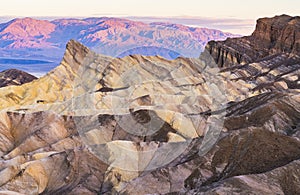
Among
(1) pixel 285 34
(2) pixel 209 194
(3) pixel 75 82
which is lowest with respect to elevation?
(3) pixel 75 82

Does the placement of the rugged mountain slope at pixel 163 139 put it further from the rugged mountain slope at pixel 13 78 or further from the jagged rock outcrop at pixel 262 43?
the rugged mountain slope at pixel 13 78

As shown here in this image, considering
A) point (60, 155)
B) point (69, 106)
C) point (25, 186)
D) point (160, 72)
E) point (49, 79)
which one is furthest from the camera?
point (160, 72)

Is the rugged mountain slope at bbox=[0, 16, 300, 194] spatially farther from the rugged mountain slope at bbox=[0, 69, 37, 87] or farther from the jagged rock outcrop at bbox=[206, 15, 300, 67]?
the rugged mountain slope at bbox=[0, 69, 37, 87]

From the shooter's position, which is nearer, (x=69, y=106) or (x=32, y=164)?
(x=32, y=164)

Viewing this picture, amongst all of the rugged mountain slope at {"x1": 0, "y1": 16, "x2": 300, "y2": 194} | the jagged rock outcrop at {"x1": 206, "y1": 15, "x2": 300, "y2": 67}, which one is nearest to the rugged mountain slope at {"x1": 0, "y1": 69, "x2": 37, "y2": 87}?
the rugged mountain slope at {"x1": 0, "y1": 16, "x2": 300, "y2": 194}

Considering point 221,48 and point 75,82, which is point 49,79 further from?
point 221,48

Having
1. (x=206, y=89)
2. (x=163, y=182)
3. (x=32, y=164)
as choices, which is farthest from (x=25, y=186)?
(x=206, y=89)
